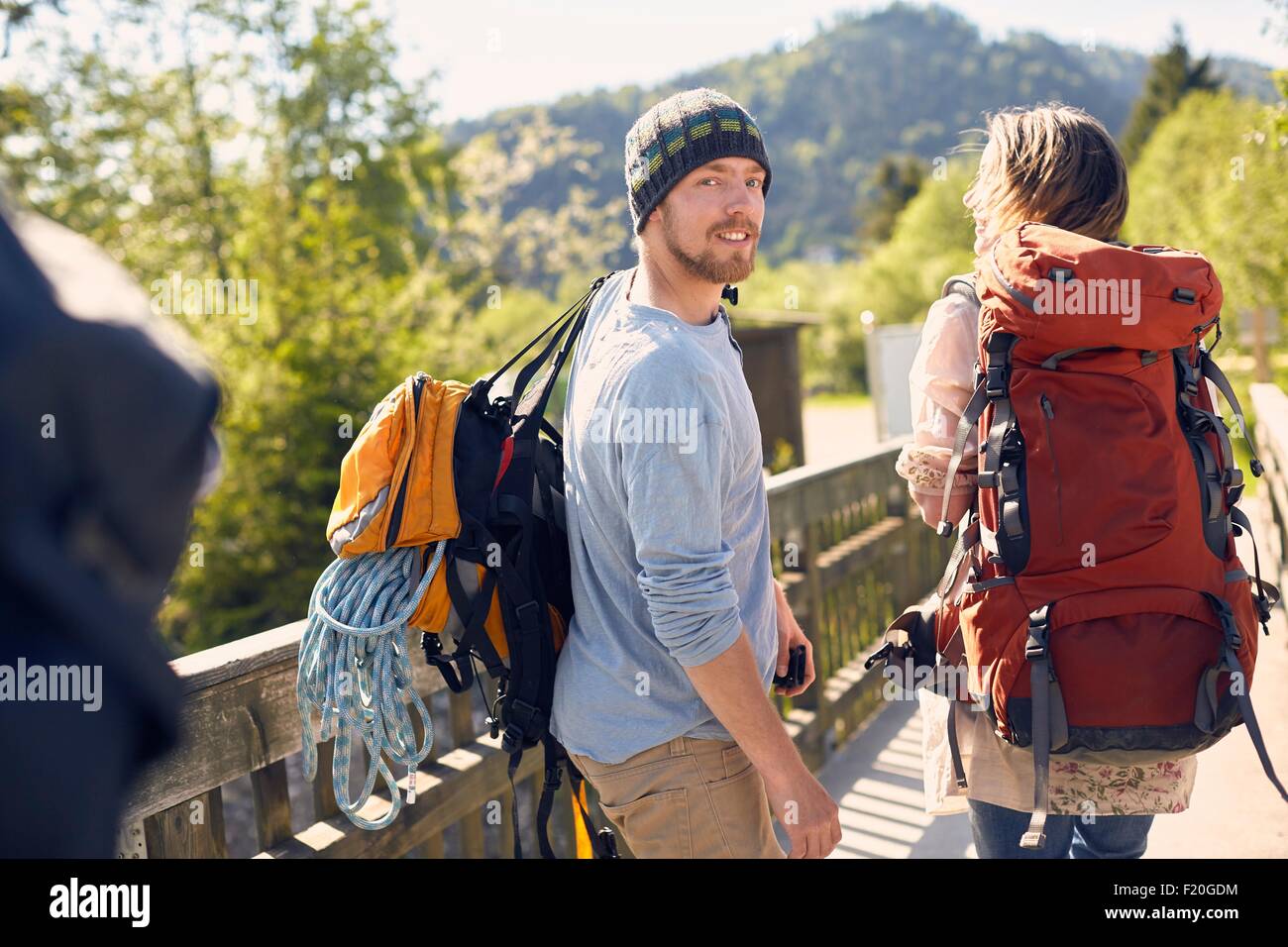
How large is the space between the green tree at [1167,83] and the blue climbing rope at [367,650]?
224 feet

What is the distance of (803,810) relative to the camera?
192cm

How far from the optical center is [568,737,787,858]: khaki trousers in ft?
6.55

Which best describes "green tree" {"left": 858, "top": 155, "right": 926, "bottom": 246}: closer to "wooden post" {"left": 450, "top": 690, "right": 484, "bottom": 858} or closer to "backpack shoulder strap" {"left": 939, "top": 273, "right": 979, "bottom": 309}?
"wooden post" {"left": 450, "top": 690, "right": 484, "bottom": 858}

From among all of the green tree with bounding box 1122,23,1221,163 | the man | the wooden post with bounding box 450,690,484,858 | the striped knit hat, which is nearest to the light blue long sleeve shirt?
the man

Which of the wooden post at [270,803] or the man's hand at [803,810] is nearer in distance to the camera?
the man's hand at [803,810]

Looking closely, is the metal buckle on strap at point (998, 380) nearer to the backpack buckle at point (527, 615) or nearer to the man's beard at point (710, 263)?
the man's beard at point (710, 263)

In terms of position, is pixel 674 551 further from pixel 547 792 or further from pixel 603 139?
pixel 603 139

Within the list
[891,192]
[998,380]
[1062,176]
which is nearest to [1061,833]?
[998,380]

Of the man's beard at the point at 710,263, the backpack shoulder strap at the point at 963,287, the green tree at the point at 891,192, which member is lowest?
the backpack shoulder strap at the point at 963,287

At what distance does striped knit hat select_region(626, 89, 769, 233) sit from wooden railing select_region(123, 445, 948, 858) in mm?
1091

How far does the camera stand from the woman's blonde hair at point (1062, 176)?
2.08 m

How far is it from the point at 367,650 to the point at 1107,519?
1.28m

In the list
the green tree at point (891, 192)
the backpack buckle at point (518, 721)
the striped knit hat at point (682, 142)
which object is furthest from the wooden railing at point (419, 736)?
the green tree at point (891, 192)

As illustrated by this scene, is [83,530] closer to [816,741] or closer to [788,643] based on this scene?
[788,643]
